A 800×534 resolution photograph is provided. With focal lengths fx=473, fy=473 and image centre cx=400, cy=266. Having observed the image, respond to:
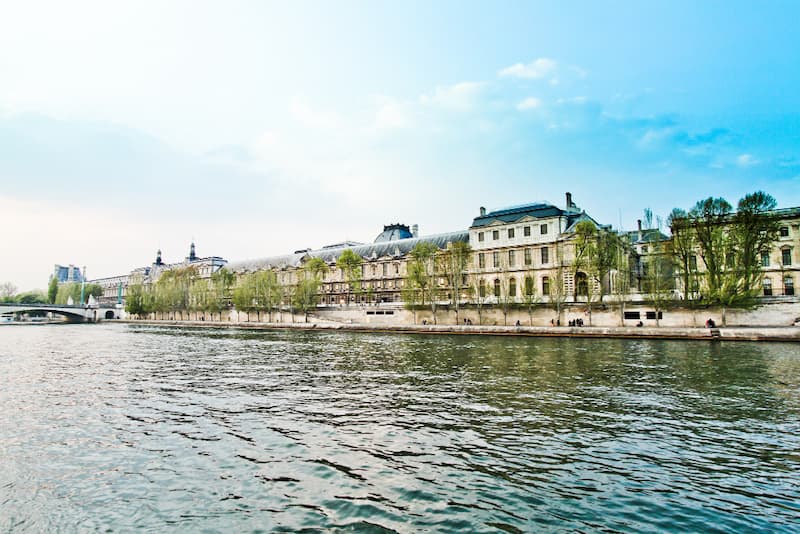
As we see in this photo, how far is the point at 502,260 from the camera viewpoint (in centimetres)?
6831

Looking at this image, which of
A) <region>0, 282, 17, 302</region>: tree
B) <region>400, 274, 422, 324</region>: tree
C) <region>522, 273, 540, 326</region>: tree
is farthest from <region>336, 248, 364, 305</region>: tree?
<region>0, 282, 17, 302</region>: tree

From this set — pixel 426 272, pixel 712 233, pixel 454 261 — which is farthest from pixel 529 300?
pixel 712 233

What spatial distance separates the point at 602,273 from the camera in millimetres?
52031

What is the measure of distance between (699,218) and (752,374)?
3156 cm

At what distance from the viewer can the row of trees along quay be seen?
43.6m

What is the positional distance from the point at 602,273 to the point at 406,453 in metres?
47.7

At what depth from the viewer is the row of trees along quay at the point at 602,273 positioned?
43.6 m

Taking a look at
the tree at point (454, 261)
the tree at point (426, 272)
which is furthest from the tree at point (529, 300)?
the tree at point (426, 272)

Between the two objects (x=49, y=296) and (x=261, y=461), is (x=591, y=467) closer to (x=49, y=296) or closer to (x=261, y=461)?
(x=261, y=461)

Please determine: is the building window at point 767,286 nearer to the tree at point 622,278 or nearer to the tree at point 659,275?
the tree at point 659,275

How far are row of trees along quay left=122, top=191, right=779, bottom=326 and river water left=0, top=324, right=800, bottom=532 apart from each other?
2860 centimetres

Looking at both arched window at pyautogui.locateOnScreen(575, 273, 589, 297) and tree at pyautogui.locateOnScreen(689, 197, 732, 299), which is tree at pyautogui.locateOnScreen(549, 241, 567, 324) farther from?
tree at pyautogui.locateOnScreen(689, 197, 732, 299)

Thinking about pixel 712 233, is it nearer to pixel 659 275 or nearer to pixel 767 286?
pixel 659 275

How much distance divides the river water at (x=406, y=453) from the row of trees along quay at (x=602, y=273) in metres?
28.6
